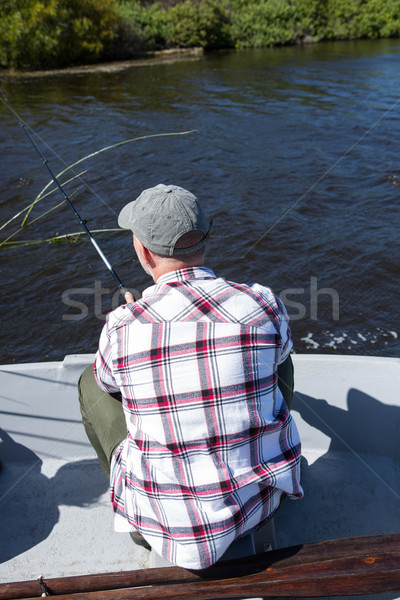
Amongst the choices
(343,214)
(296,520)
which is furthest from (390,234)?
(296,520)

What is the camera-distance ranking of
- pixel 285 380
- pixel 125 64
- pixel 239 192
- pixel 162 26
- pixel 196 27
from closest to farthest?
pixel 285 380
pixel 239 192
pixel 125 64
pixel 162 26
pixel 196 27

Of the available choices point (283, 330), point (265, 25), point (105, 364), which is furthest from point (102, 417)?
point (265, 25)

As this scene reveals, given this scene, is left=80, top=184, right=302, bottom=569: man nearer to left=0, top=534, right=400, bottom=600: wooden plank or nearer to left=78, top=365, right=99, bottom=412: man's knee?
left=0, top=534, right=400, bottom=600: wooden plank

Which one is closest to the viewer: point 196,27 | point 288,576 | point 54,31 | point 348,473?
point 288,576

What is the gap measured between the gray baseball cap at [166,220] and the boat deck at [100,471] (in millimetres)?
950

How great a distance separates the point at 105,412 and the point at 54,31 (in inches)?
632

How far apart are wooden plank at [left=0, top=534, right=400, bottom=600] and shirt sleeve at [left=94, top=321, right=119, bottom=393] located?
20.4 inches

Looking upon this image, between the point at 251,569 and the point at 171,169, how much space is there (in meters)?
6.12

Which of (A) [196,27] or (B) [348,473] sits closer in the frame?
(B) [348,473]

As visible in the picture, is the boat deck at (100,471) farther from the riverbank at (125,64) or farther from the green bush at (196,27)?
the green bush at (196,27)

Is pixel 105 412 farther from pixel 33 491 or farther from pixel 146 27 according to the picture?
pixel 146 27

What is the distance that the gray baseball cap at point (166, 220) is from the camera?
1.37 metres

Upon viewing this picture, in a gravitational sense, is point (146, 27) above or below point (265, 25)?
above

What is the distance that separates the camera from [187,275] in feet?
4.44
